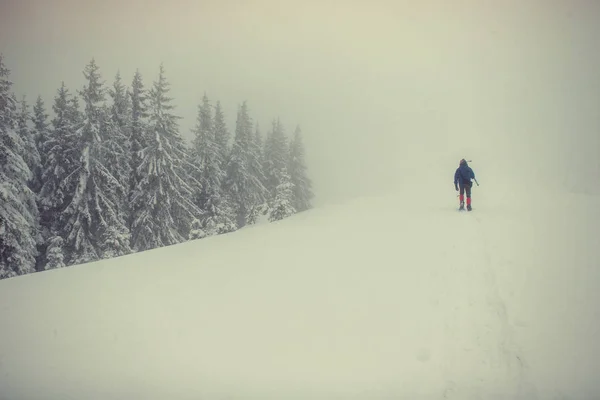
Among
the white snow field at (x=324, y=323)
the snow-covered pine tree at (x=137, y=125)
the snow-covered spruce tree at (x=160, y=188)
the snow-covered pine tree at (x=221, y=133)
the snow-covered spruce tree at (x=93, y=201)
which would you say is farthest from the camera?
the snow-covered pine tree at (x=221, y=133)

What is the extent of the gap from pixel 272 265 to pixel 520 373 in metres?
6.00

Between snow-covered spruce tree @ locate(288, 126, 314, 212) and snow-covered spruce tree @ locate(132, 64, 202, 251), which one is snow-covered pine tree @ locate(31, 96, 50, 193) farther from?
snow-covered spruce tree @ locate(288, 126, 314, 212)

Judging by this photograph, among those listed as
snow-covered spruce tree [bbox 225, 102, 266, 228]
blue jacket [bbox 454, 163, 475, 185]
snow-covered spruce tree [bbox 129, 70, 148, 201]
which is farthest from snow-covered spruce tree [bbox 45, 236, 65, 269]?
blue jacket [bbox 454, 163, 475, 185]

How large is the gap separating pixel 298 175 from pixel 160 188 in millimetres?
22497

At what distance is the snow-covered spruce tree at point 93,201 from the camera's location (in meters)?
18.5

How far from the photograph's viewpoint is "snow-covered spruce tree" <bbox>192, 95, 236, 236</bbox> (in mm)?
25239

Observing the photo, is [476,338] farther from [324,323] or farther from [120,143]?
[120,143]

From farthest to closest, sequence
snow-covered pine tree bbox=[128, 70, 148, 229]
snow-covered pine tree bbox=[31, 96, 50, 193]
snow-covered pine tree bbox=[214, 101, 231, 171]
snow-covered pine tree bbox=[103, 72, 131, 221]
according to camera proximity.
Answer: snow-covered pine tree bbox=[214, 101, 231, 171] < snow-covered pine tree bbox=[31, 96, 50, 193] < snow-covered pine tree bbox=[128, 70, 148, 229] < snow-covered pine tree bbox=[103, 72, 131, 221]

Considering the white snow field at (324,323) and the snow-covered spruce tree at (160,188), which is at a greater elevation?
the snow-covered spruce tree at (160,188)

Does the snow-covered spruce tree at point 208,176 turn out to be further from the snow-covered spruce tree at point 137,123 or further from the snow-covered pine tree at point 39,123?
the snow-covered pine tree at point 39,123

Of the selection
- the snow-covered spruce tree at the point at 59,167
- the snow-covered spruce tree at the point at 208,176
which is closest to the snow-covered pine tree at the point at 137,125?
the snow-covered spruce tree at the point at 59,167

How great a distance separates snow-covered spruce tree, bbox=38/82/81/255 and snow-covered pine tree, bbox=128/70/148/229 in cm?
358

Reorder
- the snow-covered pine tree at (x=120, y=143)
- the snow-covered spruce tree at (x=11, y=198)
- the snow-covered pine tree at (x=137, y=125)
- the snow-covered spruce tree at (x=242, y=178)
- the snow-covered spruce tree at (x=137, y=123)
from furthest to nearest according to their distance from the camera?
1. the snow-covered spruce tree at (x=242, y=178)
2. the snow-covered spruce tree at (x=137, y=123)
3. the snow-covered pine tree at (x=137, y=125)
4. the snow-covered pine tree at (x=120, y=143)
5. the snow-covered spruce tree at (x=11, y=198)

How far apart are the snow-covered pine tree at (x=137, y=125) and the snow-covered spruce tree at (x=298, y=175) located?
66.3 feet
